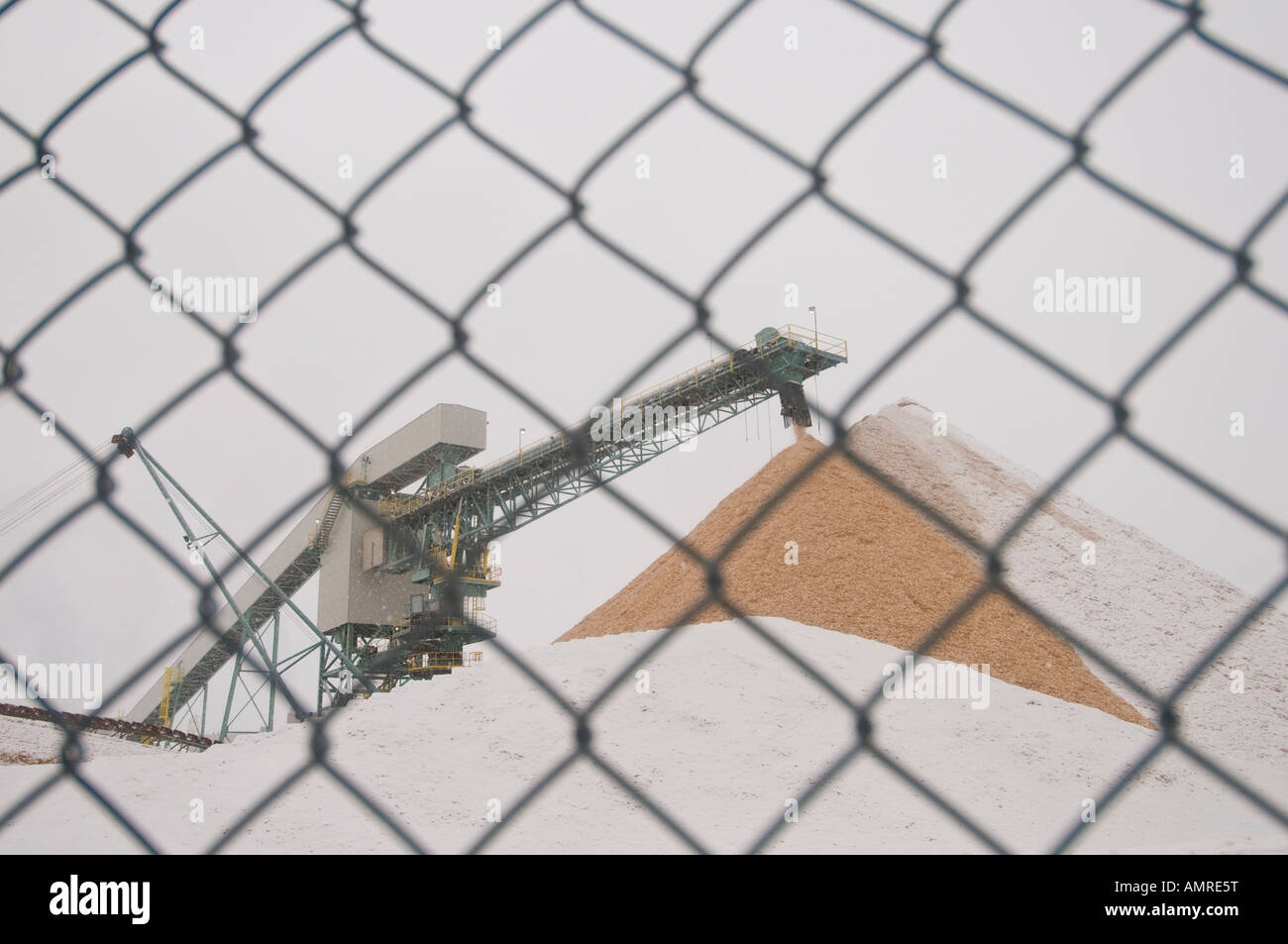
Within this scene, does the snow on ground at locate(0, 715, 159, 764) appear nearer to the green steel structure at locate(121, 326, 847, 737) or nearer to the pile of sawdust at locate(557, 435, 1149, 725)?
the green steel structure at locate(121, 326, 847, 737)

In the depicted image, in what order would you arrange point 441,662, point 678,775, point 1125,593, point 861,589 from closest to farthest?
1. point 678,775
2. point 861,589
3. point 1125,593
4. point 441,662

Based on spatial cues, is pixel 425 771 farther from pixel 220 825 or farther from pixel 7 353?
pixel 7 353

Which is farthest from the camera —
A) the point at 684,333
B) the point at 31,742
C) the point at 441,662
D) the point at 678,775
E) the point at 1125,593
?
the point at 441,662

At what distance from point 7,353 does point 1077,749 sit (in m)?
11.6

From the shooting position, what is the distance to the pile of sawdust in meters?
13.8

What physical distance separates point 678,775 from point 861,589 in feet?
20.9

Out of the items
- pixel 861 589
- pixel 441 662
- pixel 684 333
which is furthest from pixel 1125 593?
pixel 684 333

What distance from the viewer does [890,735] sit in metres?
10.6

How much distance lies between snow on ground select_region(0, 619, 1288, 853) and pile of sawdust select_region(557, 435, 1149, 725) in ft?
4.86

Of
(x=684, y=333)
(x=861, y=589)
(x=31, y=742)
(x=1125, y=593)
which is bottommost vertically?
(x=684, y=333)

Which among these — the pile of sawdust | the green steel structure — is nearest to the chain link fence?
the green steel structure

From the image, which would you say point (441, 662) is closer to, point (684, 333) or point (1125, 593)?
point (1125, 593)

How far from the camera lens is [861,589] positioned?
1509 cm
